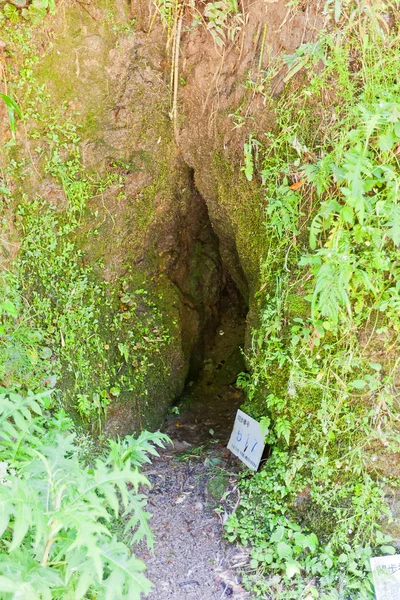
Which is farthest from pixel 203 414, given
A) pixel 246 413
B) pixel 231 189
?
pixel 231 189

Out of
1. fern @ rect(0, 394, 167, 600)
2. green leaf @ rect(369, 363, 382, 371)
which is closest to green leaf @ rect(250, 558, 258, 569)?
fern @ rect(0, 394, 167, 600)

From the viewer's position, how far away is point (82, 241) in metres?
3.41

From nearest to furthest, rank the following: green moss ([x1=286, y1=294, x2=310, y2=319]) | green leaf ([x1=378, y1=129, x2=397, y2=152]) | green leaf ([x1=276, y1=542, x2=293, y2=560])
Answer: green leaf ([x1=378, y1=129, x2=397, y2=152]) → green leaf ([x1=276, y1=542, x2=293, y2=560]) → green moss ([x1=286, y1=294, x2=310, y2=319])

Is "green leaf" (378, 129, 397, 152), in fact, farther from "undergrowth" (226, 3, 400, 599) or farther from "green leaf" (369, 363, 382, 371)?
"green leaf" (369, 363, 382, 371)

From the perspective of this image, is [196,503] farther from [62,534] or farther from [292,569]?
[62,534]

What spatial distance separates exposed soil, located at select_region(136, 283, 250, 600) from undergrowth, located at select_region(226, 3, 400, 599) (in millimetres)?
152

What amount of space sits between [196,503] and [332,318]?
4.97 feet

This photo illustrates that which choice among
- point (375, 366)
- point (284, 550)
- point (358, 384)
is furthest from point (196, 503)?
point (375, 366)

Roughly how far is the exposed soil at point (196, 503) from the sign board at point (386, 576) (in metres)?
0.67

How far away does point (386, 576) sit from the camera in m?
2.54

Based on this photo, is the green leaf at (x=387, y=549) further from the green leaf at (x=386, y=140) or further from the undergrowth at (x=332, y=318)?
the green leaf at (x=386, y=140)

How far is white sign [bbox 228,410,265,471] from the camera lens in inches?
121

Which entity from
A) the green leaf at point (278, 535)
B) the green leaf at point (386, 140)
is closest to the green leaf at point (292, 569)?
the green leaf at point (278, 535)

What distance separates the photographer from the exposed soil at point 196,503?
268cm
